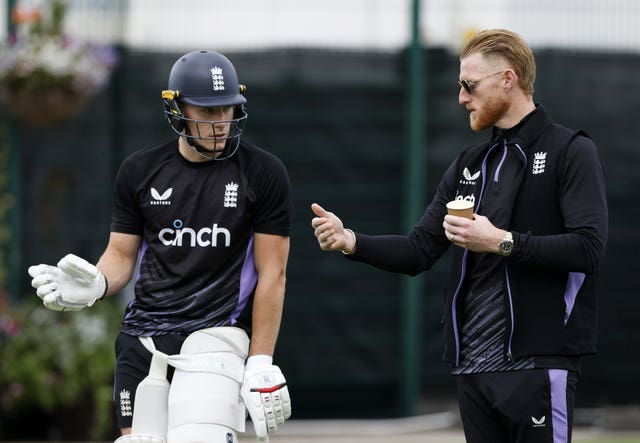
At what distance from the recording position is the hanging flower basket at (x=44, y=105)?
9.46 metres

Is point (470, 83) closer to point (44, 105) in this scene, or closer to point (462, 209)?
point (462, 209)

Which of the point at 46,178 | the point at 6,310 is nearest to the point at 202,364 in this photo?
the point at 6,310

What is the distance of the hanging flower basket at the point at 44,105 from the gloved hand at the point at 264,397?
4.90 metres

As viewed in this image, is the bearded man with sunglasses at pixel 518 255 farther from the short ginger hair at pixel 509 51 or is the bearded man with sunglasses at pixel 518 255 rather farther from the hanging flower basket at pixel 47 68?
the hanging flower basket at pixel 47 68

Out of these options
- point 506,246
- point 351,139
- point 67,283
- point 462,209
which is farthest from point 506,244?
point 351,139

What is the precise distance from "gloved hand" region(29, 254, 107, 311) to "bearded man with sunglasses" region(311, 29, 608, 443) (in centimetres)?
98

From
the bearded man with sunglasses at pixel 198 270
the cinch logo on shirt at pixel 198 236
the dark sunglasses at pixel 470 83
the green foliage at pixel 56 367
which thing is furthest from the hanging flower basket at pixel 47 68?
the dark sunglasses at pixel 470 83

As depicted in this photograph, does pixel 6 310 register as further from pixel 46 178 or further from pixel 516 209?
pixel 516 209

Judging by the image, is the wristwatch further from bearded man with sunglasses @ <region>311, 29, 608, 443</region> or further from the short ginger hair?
the short ginger hair

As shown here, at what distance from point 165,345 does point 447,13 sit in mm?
5559

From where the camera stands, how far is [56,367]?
9.06m

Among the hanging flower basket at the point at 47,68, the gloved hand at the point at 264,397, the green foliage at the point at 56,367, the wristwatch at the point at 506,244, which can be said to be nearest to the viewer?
the wristwatch at the point at 506,244

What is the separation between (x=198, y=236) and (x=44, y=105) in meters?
4.65

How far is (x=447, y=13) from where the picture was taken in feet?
32.9
